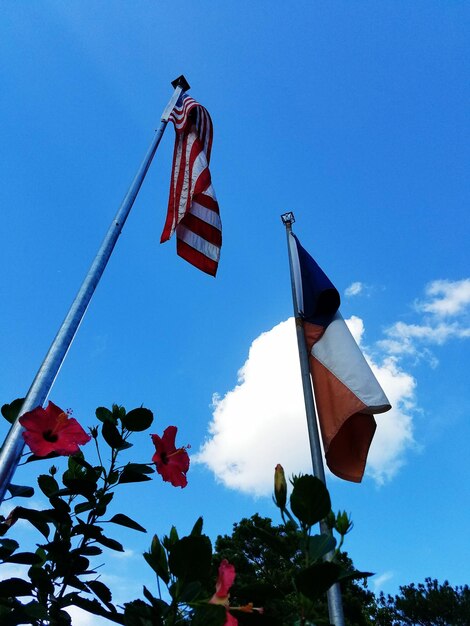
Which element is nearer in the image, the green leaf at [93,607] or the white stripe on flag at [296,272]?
the green leaf at [93,607]

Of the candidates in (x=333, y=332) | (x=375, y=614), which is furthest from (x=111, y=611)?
(x=375, y=614)

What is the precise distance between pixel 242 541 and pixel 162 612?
647 inches

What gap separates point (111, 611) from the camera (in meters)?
1.28

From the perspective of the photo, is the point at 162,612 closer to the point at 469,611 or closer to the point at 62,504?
the point at 62,504

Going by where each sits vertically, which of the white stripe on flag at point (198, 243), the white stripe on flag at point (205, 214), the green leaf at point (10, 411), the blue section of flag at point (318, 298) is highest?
the white stripe on flag at point (205, 214)

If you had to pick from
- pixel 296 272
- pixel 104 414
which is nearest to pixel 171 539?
pixel 104 414

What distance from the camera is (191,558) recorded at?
936mm

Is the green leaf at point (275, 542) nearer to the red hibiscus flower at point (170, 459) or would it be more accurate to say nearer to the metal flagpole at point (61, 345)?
the red hibiscus flower at point (170, 459)

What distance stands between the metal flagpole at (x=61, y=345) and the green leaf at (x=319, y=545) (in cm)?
93

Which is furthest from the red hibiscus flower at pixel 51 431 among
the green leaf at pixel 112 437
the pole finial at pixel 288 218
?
the pole finial at pixel 288 218

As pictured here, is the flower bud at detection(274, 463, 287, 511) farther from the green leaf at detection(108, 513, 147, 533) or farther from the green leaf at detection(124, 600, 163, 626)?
the green leaf at detection(108, 513, 147, 533)

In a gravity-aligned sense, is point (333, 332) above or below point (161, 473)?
above

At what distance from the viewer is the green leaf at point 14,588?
1.21m

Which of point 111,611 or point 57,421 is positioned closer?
point 111,611
